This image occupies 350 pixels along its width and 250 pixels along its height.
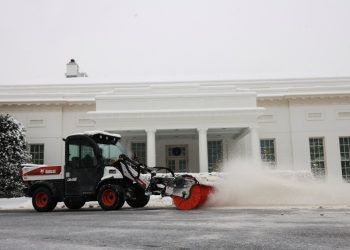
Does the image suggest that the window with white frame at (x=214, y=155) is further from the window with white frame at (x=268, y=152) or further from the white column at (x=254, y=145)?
the white column at (x=254, y=145)

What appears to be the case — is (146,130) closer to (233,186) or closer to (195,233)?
(233,186)

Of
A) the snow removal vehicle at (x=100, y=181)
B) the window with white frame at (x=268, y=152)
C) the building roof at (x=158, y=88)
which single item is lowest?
the snow removal vehicle at (x=100, y=181)

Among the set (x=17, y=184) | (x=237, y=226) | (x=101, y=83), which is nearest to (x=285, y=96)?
(x=101, y=83)

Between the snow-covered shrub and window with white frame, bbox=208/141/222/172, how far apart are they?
12.0m

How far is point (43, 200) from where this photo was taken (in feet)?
39.7

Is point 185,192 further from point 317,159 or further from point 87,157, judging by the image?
point 317,159

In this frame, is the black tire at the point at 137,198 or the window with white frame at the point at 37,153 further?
the window with white frame at the point at 37,153

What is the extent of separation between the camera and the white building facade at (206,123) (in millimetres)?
23578

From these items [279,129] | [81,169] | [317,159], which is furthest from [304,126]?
[81,169]

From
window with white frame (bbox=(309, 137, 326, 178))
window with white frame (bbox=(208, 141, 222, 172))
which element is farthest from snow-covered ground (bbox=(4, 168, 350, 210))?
window with white frame (bbox=(208, 141, 222, 172))

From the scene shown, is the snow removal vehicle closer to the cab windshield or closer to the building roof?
the cab windshield

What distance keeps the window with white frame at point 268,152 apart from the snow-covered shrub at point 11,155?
14827 mm

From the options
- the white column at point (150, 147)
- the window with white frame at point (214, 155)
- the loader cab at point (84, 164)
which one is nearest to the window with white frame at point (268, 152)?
the window with white frame at point (214, 155)

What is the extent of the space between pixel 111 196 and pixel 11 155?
470 inches
